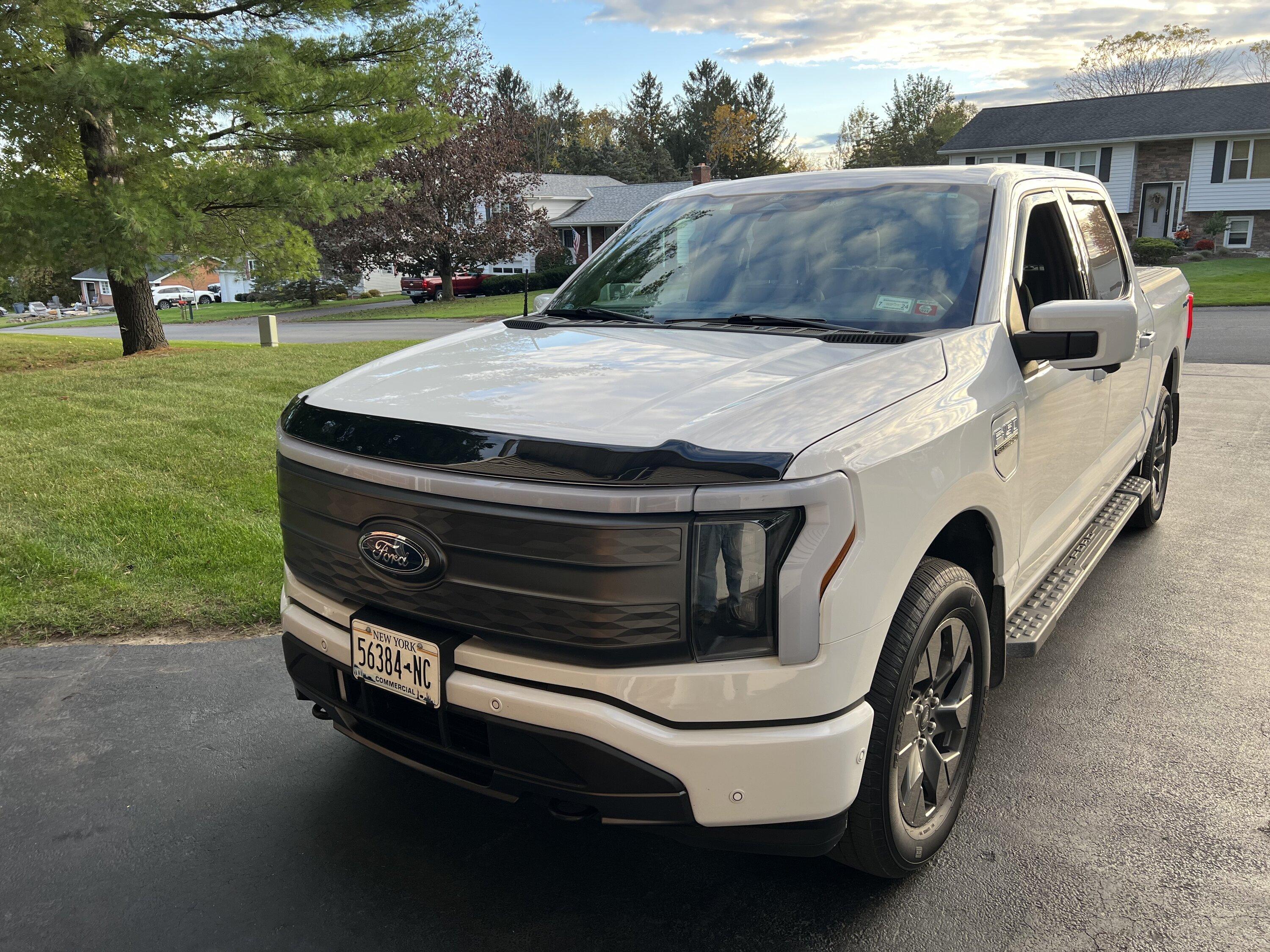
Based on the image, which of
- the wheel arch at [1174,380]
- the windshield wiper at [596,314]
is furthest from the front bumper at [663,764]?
the wheel arch at [1174,380]

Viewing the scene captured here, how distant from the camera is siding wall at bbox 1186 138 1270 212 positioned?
38.3 m

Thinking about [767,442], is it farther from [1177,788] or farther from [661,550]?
[1177,788]

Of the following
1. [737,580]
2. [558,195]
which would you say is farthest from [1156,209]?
[737,580]

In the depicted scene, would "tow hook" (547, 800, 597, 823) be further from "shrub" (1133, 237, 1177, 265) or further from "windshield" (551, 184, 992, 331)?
"shrub" (1133, 237, 1177, 265)

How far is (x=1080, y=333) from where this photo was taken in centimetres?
312

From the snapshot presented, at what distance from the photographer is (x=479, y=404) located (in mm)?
2541

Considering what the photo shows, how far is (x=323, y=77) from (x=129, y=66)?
7.64ft

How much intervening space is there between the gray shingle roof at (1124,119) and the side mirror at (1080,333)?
4295cm

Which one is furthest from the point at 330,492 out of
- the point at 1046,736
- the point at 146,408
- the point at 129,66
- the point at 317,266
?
the point at 317,266

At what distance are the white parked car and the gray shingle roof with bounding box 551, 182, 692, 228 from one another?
22.8 m

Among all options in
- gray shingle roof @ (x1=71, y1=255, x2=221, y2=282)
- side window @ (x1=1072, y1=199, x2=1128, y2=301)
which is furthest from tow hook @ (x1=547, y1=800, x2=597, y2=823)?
gray shingle roof @ (x1=71, y1=255, x2=221, y2=282)

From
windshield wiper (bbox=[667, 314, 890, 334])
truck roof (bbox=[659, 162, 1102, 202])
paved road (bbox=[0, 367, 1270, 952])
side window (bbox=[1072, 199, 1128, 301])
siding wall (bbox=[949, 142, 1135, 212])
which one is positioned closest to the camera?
paved road (bbox=[0, 367, 1270, 952])

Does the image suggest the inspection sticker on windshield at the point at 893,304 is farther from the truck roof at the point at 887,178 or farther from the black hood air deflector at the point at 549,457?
the black hood air deflector at the point at 549,457

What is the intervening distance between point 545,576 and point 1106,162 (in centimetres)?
4613
